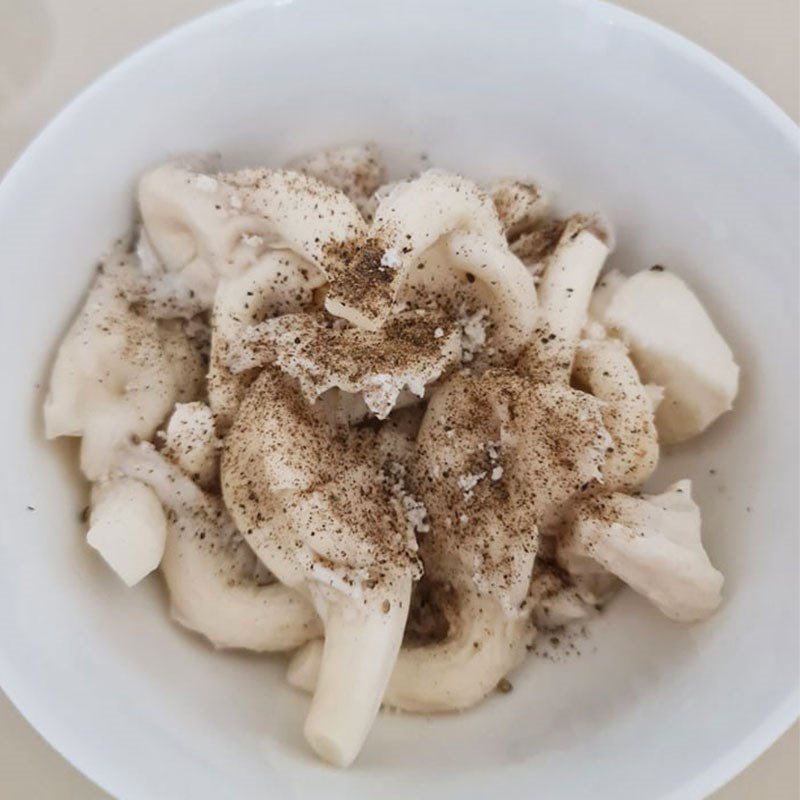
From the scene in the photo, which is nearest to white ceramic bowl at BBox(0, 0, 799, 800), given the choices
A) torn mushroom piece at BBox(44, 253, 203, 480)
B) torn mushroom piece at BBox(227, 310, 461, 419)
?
torn mushroom piece at BBox(44, 253, 203, 480)

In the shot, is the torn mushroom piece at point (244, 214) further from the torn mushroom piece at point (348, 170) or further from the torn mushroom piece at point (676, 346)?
the torn mushroom piece at point (676, 346)

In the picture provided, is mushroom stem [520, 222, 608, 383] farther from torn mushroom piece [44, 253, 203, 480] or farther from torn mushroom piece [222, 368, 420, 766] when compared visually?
torn mushroom piece [44, 253, 203, 480]

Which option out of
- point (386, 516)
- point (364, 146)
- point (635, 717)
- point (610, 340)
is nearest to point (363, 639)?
point (386, 516)

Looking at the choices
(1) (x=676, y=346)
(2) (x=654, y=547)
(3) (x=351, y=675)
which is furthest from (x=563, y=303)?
(3) (x=351, y=675)

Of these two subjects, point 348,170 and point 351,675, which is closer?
point 351,675

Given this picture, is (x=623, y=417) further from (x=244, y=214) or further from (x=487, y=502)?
(x=244, y=214)

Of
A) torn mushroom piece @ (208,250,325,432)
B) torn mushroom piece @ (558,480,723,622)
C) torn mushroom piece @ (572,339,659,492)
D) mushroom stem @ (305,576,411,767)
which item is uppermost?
torn mushroom piece @ (572,339,659,492)

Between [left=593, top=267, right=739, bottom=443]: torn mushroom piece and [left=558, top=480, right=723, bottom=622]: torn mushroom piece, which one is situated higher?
[left=593, top=267, right=739, bottom=443]: torn mushroom piece
